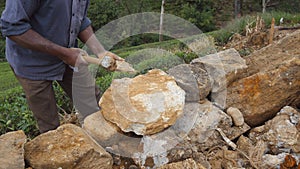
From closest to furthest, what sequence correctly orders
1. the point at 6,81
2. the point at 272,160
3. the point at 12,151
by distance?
the point at 12,151 < the point at 272,160 < the point at 6,81

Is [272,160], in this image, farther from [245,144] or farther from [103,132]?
[103,132]

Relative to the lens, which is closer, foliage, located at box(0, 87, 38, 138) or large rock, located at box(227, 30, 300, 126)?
large rock, located at box(227, 30, 300, 126)

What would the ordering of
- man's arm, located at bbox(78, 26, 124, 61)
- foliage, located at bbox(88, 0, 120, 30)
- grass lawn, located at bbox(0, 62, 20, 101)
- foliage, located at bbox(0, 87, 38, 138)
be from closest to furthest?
man's arm, located at bbox(78, 26, 124, 61) < foliage, located at bbox(0, 87, 38, 138) < grass lawn, located at bbox(0, 62, 20, 101) < foliage, located at bbox(88, 0, 120, 30)

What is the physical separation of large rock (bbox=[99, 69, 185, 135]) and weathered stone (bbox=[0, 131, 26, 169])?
0.51 m

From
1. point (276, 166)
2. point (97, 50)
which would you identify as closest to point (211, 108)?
point (276, 166)

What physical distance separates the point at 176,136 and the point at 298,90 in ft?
3.41

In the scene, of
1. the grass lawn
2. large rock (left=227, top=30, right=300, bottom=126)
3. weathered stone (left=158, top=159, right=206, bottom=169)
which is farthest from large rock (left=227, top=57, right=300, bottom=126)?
the grass lawn

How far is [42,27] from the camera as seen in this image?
2.44 metres

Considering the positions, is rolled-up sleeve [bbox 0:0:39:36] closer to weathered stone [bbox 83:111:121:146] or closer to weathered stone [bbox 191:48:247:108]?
weathered stone [bbox 83:111:121:146]

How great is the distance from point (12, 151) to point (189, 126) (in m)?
1.05

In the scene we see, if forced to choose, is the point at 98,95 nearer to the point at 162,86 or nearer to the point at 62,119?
the point at 62,119

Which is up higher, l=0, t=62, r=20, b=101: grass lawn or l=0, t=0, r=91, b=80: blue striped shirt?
l=0, t=0, r=91, b=80: blue striped shirt

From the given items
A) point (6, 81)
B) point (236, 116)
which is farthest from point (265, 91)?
point (6, 81)

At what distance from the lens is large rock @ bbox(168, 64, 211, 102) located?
245 centimetres
